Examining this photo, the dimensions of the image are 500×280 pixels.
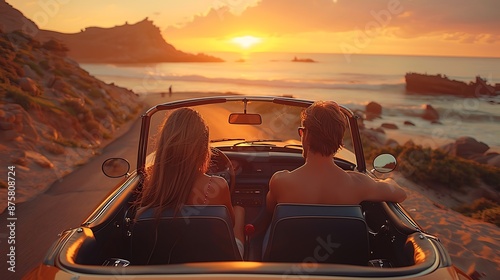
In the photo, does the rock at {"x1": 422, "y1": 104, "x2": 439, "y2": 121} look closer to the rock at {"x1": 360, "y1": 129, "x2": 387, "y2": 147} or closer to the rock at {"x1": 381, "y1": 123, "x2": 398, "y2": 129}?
the rock at {"x1": 381, "y1": 123, "x2": 398, "y2": 129}

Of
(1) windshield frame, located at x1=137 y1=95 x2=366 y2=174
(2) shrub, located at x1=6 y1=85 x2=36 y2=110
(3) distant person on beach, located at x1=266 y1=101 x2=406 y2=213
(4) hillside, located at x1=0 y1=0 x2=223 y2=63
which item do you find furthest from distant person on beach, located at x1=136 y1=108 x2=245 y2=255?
(4) hillside, located at x1=0 y1=0 x2=223 y2=63

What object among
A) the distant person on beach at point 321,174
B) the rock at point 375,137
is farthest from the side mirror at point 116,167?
the rock at point 375,137

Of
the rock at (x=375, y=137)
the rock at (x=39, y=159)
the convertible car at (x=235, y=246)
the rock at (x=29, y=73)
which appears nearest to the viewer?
the convertible car at (x=235, y=246)

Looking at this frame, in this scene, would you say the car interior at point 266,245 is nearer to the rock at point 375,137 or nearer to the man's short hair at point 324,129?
the man's short hair at point 324,129

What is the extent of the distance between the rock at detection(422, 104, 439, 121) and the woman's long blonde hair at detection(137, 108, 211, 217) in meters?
48.9

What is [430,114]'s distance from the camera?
49469 mm

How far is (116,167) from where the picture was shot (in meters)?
3.95

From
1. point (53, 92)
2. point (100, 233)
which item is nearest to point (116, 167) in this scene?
point (100, 233)

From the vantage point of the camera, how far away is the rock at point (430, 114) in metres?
48.3

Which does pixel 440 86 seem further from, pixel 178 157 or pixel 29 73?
pixel 178 157

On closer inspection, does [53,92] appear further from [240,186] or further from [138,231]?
[138,231]

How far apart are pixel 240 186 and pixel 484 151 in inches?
952

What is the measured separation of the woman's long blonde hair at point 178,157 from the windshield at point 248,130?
0.57ft

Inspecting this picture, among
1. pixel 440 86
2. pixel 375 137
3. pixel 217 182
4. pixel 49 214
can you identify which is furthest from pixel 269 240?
pixel 440 86
